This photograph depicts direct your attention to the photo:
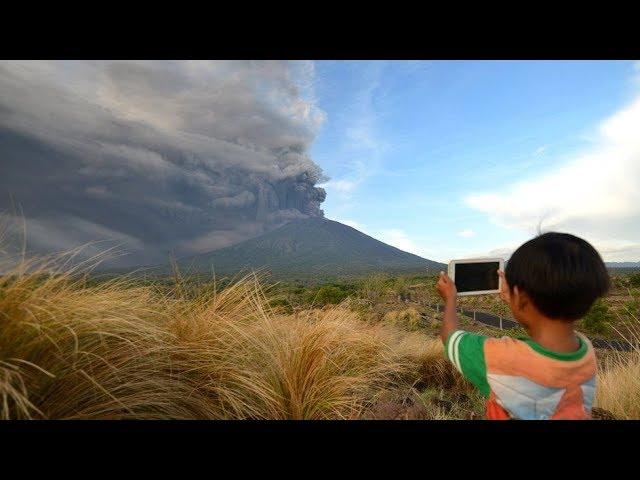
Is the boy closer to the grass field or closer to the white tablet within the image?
the white tablet

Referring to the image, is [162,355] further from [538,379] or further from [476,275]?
[538,379]

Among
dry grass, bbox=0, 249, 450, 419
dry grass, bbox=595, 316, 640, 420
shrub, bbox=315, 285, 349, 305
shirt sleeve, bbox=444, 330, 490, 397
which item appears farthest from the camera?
shrub, bbox=315, 285, 349, 305

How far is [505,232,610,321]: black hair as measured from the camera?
1442mm

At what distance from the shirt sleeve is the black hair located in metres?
0.25

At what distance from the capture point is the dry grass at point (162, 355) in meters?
2.12

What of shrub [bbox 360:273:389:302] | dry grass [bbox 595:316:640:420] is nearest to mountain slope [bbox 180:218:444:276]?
shrub [bbox 360:273:389:302]

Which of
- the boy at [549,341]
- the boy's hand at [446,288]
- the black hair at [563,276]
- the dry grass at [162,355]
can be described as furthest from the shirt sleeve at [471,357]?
the dry grass at [162,355]

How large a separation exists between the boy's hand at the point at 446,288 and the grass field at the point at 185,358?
1532 millimetres

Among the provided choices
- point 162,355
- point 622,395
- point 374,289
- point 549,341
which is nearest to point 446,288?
point 549,341

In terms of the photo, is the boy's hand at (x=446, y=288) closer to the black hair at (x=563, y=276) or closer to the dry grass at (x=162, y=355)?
the black hair at (x=563, y=276)
